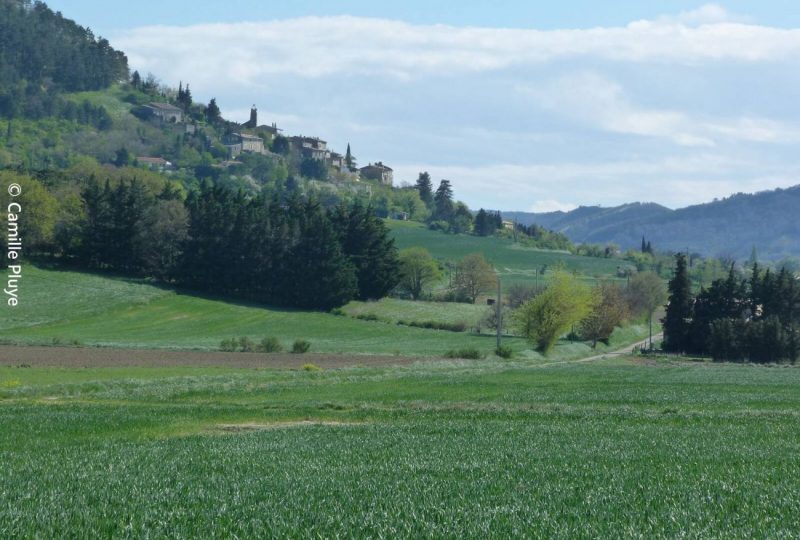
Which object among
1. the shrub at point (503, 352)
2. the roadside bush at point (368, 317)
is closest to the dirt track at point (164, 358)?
the shrub at point (503, 352)

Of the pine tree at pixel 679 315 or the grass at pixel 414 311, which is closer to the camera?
the pine tree at pixel 679 315

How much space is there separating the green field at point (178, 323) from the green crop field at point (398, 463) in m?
45.1

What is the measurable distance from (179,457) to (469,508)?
29.2 ft

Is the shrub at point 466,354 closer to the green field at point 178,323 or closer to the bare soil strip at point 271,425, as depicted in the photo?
the green field at point 178,323

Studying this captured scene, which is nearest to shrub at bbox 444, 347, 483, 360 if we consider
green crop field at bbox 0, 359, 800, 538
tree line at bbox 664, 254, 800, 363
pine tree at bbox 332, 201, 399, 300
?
tree line at bbox 664, 254, 800, 363

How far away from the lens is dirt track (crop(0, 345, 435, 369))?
60875 mm

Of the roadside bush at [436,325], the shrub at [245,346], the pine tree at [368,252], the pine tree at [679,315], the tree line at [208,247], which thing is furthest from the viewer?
the pine tree at [368,252]

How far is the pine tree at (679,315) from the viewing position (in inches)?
4161

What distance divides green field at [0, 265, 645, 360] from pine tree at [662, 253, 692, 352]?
9.03 meters

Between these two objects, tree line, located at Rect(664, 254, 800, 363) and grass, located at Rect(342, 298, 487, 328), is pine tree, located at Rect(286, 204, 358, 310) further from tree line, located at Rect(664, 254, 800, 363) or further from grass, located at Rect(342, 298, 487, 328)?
tree line, located at Rect(664, 254, 800, 363)

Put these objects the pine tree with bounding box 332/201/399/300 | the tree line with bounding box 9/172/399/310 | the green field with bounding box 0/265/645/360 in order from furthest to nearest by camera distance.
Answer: the pine tree with bounding box 332/201/399/300 < the tree line with bounding box 9/172/399/310 < the green field with bounding box 0/265/645/360

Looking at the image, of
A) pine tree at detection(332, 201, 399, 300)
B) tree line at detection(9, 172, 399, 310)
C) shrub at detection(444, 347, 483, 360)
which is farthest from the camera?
pine tree at detection(332, 201, 399, 300)

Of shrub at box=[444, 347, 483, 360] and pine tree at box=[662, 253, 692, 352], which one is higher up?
pine tree at box=[662, 253, 692, 352]

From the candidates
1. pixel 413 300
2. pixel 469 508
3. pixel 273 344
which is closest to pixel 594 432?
pixel 469 508
